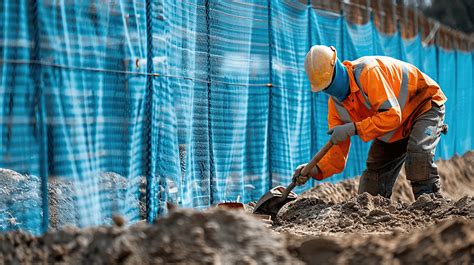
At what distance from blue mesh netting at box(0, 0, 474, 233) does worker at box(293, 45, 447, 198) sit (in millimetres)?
1000

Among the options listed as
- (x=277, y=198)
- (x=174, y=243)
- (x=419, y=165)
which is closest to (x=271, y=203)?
(x=277, y=198)

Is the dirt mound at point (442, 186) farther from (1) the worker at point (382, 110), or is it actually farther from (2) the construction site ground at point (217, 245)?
(2) the construction site ground at point (217, 245)

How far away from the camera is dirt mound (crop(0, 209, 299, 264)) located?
343 centimetres

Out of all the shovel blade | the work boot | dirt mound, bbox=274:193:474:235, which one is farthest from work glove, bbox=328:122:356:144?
the work boot

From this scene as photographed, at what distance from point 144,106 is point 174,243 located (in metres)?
2.93

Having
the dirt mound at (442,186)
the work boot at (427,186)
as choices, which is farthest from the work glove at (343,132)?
the dirt mound at (442,186)

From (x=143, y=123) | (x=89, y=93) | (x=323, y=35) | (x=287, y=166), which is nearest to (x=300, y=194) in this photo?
(x=287, y=166)

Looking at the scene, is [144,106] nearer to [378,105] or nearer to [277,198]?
[277,198]

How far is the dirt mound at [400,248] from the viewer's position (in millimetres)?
3570

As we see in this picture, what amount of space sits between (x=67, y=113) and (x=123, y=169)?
75cm

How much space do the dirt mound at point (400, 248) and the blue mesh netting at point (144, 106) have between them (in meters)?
2.25

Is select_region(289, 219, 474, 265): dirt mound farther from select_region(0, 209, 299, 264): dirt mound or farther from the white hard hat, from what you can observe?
the white hard hat

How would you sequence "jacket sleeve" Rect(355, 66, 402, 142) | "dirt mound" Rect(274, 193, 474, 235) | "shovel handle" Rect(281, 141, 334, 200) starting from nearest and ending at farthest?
"dirt mound" Rect(274, 193, 474, 235), "jacket sleeve" Rect(355, 66, 402, 142), "shovel handle" Rect(281, 141, 334, 200)

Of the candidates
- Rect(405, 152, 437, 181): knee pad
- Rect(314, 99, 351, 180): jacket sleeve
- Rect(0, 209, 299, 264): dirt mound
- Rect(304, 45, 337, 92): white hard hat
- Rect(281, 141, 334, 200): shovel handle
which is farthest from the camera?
Rect(314, 99, 351, 180): jacket sleeve
